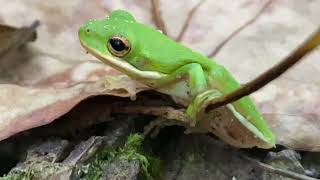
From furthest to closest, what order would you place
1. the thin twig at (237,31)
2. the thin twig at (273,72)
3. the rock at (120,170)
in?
the thin twig at (237,31) < the rock at (120,170) < the thin twig at (273,72)

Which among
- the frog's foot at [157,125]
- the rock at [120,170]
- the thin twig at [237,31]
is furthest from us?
the thin twig at [237,31]

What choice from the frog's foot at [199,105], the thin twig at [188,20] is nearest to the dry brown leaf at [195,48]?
the thin twig at [188,20]

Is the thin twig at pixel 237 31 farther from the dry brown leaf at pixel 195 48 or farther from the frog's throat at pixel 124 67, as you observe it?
the frog's throat at pixel 124 67

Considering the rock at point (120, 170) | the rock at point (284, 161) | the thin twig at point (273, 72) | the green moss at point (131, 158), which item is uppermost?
the thin twig at point (273, 72)

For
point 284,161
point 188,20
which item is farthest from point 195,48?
point 284,161

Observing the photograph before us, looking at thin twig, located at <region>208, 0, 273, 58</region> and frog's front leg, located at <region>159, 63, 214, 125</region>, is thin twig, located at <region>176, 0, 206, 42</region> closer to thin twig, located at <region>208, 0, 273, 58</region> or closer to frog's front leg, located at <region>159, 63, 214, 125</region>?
thin twig, located at <region>208, 0, 273, 58</region>

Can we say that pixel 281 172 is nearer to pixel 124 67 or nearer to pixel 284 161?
pixel 284 161

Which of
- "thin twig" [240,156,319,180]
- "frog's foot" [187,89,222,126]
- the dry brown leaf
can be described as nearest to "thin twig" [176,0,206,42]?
the dry brown leaf
